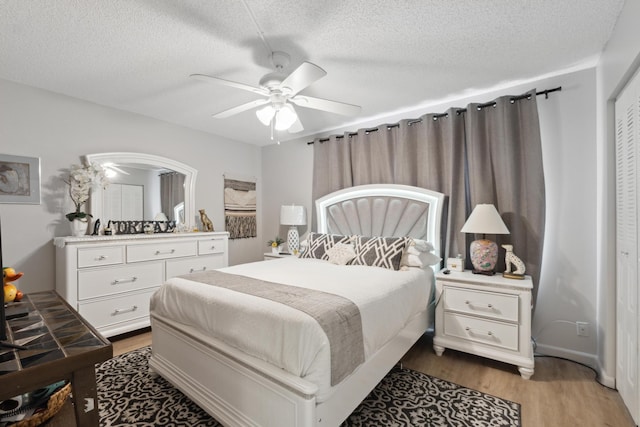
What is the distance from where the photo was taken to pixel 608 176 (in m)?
2.06

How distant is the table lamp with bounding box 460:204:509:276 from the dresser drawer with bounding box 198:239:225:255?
290 cm

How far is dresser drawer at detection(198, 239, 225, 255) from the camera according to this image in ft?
12.0

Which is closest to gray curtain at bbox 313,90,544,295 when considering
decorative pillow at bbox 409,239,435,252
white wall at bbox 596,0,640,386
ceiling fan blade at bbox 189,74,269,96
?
decorative pillow at bbox 409,239,435,252

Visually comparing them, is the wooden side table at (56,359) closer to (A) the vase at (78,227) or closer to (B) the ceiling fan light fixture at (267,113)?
(B) the ceiling fan light fixture at (267,113)

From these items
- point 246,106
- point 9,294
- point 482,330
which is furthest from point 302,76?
point 482,330

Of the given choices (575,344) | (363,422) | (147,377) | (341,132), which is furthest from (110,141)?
(575,344)

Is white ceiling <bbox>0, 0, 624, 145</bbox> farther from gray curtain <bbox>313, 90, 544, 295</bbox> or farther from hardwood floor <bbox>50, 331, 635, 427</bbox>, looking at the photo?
hardwood floor <bbox>50, 331, 635, 427</bbox>

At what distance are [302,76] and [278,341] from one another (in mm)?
1518

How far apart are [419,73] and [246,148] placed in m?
3.00

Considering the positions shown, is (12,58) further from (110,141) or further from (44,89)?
(110,141)

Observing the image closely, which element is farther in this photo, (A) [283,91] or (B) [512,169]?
(B) [512,169]

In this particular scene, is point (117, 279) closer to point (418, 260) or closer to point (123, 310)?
point (123, 310)

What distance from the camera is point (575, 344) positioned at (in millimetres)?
2477

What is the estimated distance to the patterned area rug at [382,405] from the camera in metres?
1.77
